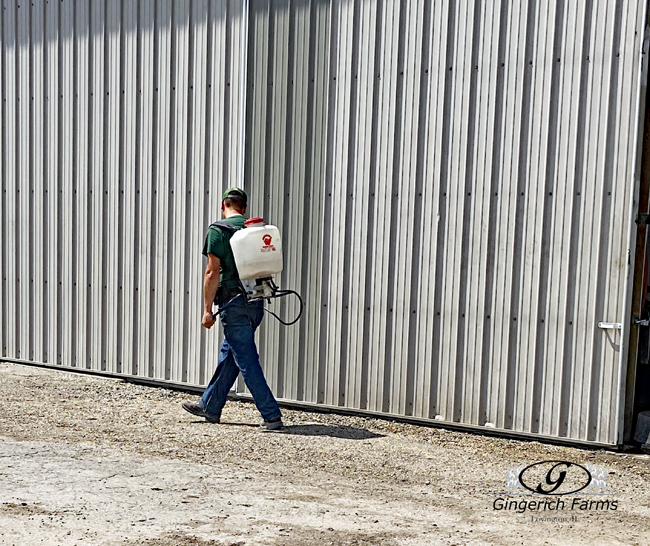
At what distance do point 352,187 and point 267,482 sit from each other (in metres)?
3.24

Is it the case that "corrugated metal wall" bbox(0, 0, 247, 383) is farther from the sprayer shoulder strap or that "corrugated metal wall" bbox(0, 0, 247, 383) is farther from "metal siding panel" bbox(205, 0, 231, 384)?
the sprayer shoulder strap

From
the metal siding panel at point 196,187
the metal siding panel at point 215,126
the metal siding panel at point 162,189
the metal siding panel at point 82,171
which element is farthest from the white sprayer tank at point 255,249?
the metal siding panel at point 82,171

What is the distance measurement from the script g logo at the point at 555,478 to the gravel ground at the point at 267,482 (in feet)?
0.55

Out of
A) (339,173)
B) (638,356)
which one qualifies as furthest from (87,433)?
(638,356)

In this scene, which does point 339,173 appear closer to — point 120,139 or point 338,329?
point 338,329

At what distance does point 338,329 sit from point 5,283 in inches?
180

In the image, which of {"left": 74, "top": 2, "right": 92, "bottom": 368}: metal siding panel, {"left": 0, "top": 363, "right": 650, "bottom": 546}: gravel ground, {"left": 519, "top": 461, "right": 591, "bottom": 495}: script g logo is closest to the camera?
{"left": 0, "top": 363, "right": 650, "bottom": 546}: gravel ground

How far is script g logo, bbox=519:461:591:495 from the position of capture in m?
6.27

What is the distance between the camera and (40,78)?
35.5 feet

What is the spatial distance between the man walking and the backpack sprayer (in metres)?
0.15

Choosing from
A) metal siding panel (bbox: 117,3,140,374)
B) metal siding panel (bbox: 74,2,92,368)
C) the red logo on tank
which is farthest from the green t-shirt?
metal siding panel (bbox: 74,2,92,368)

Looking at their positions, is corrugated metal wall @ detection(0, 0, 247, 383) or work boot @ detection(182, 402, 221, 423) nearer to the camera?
work boot @ detection(182, 402, 221, 423)

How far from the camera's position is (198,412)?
8289mm

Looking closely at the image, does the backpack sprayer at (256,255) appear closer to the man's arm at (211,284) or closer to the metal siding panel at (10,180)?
the man's arm at (211,284)
